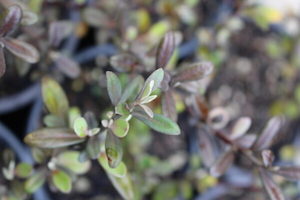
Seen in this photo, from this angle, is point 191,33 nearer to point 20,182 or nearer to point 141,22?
point 141,22

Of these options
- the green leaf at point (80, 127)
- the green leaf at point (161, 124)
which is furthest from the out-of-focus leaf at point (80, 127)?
the green leaf at point (161, 124)

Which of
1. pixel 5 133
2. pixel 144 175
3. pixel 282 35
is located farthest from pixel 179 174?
pixel 282 35

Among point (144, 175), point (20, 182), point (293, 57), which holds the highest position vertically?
point (20, 182)

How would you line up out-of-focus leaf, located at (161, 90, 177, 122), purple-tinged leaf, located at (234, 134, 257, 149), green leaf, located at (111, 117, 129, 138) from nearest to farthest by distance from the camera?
green leaf, located at (111, 117, 129, 138), out-of-focus leaf, located at (161, 90, 177, 122), purple-tinged leaf, located at (234, 134, 257, 149)

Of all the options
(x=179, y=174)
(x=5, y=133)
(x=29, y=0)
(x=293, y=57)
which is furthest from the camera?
(x=293, y=57)

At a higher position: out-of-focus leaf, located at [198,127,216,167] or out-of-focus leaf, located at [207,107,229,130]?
out-of-focus leaf, located at [207,107,229,130]

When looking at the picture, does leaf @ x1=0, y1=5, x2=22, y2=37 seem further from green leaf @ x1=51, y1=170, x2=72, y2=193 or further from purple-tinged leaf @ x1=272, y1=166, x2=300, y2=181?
purple-tinged leaf @ x1=272, y1=166, x2=300, y2=181

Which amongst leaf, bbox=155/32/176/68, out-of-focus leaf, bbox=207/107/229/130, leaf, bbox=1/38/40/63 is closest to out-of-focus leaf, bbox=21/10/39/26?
leaf, bbox=1/38/40/63
